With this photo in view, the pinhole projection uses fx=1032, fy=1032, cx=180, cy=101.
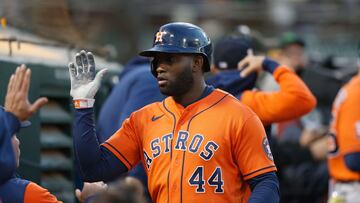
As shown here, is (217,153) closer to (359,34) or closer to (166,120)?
(166,120)

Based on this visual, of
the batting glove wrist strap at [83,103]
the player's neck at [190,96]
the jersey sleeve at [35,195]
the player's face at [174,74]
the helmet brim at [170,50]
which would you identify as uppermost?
the helmet brim at [170,50]

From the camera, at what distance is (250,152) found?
5410mm

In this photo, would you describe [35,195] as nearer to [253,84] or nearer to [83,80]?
[83,80]

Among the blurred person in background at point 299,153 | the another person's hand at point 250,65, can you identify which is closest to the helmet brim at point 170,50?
the another person's hand at point 250,65

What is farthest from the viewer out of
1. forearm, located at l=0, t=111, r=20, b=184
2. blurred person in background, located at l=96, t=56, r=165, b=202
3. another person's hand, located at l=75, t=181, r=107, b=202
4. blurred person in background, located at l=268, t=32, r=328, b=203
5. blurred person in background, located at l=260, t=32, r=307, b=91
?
blurred person in background, located at l=260, t=32, r=307, b=91

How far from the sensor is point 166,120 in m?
5.59

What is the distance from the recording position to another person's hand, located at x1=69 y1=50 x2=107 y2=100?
5.43m

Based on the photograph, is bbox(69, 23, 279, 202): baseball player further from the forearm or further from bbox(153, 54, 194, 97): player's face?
the forearm

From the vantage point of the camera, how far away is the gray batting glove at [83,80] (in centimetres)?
542

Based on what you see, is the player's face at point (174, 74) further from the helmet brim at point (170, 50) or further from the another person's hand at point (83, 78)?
the another person's hand at point (83, 78)

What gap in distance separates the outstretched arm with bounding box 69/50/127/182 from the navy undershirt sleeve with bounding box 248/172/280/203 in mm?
849

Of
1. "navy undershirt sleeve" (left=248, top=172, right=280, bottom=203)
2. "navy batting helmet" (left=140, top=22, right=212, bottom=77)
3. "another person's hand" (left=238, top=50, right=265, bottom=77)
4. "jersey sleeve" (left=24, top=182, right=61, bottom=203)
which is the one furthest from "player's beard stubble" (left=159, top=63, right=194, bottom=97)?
"another person's hand" (left=238, top=50, right=265, bottom=77)

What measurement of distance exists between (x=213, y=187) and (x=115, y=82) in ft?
10.5

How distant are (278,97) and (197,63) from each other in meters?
1.58
